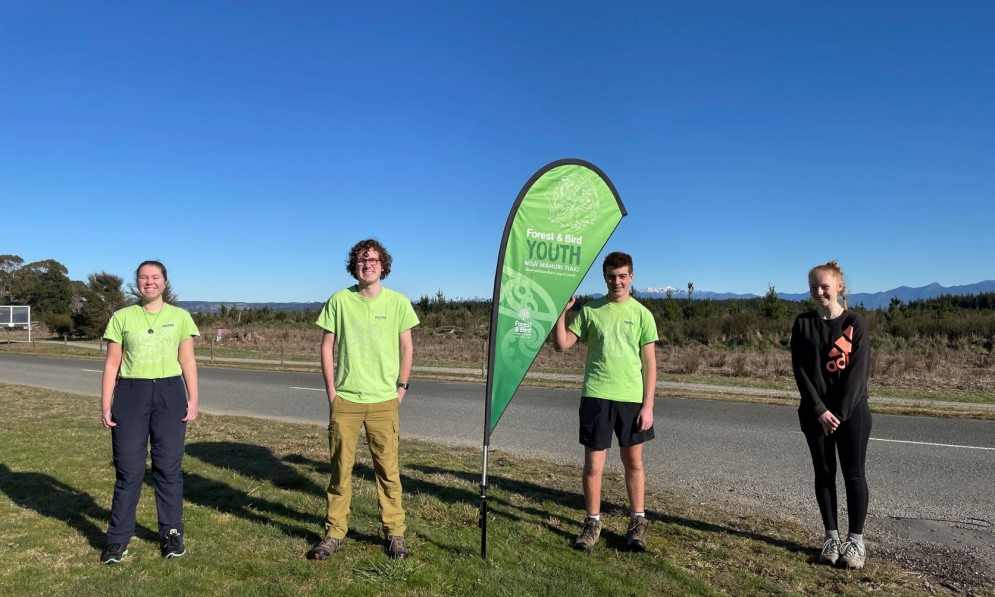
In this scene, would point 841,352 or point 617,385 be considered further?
point 617,385

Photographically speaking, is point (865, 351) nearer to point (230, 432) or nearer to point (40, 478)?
point (40, 478)

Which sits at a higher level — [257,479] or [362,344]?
[362,344]

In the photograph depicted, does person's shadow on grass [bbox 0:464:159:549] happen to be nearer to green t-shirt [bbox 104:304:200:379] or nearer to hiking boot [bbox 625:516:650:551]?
green t-shirt [bbox 104:304:200:379]

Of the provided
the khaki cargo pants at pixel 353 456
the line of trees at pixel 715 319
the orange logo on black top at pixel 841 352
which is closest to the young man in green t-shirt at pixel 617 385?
the orange logo on black top at pixel 841 352

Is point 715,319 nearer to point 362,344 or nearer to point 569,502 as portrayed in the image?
point 569,502

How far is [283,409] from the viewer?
11867 mm

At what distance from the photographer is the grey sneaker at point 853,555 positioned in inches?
157

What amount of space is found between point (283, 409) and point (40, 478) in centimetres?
610

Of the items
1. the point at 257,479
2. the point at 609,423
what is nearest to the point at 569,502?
the point at 609,423

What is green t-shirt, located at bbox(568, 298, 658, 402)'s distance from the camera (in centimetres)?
427

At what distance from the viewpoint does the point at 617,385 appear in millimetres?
4262

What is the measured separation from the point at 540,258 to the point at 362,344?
128 cm

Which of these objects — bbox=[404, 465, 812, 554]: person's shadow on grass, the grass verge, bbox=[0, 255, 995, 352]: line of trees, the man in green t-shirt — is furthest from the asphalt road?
bbox=[0, 255, 995, 352]: line of trees

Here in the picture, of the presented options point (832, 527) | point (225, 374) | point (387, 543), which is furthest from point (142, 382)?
point (225, 374)
